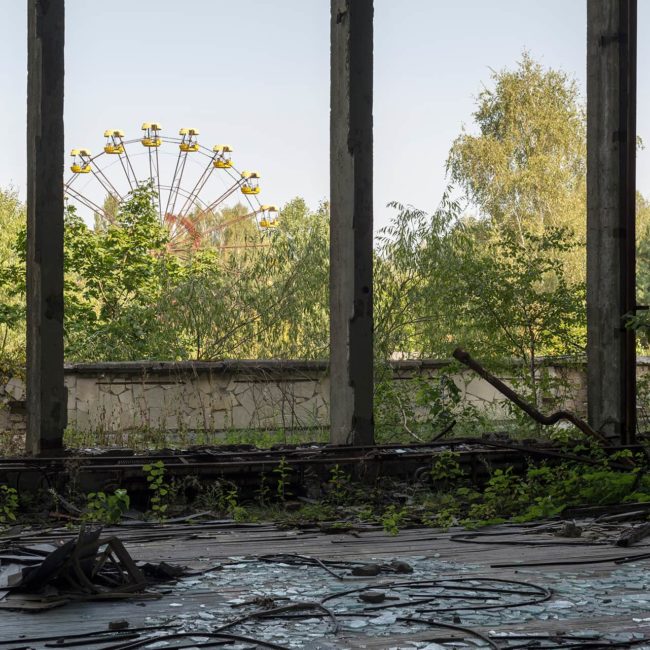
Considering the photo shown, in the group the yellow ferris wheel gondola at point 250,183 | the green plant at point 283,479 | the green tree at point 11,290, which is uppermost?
the yellow ferris wheel gondola at point 250,183

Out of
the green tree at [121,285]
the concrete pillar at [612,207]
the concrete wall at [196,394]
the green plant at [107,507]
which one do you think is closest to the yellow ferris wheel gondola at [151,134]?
the green tree at [121,285]

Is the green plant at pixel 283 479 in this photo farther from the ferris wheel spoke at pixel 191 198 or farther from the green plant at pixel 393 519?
the ferris wheel spoke at pixel 191 198

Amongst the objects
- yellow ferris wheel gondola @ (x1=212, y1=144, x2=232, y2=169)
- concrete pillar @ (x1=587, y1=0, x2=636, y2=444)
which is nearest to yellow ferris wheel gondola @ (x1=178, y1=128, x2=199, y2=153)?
yellow ferris wheel gondola @ (x1=212, y1=144, x2=232, y2=169)

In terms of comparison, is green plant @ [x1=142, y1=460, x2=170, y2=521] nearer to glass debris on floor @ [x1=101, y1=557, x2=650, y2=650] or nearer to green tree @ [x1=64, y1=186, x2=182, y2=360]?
glass debris on floor @ [x1=101, y1=557, x2=650, y2=650]

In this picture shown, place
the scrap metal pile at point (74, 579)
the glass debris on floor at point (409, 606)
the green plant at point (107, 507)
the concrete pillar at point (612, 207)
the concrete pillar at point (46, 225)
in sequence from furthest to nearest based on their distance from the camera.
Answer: the concrete pillar at point (612, 207) → the concrete pillar at point (46, 225) → the green plant at point (107, 507) → the scrap metal pile at point (74, 579) → the glass debris on floor at point (409, 606)

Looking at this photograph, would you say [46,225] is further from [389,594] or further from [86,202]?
[86,202]

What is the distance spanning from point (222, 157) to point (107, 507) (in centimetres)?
2220

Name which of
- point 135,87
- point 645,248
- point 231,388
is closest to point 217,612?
point 231,388

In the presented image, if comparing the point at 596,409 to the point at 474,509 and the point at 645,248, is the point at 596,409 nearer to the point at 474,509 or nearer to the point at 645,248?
the point at 474,509

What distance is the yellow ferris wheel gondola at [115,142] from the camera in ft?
82.0

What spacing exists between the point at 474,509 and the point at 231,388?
158 inches

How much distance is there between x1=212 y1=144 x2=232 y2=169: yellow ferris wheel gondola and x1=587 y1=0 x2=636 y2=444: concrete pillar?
2035cm

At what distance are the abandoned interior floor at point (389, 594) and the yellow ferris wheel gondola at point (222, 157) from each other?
73.6 ft

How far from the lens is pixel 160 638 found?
2.77 meters
